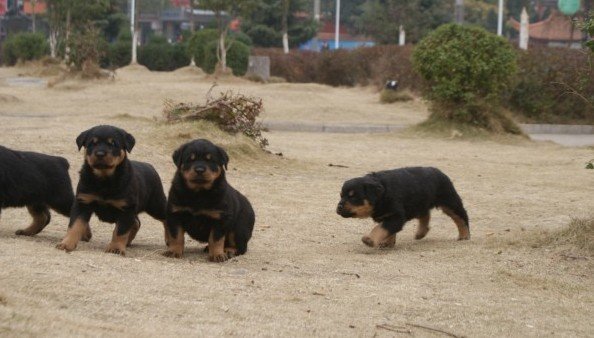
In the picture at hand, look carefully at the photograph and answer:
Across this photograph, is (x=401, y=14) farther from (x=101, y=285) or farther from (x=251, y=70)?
(x=101, y=285)

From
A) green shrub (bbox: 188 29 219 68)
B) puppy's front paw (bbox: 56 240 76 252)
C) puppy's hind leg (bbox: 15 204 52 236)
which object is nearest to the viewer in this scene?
puppy's front paw (bbox: 56 240 76 252)

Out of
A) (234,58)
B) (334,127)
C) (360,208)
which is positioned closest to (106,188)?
(360,208)

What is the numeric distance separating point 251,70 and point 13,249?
35876 mm

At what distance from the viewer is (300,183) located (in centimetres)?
1446

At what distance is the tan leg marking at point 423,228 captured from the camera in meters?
10.6

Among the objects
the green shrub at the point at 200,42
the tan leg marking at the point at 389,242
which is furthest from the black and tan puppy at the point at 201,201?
the green shrub at the point at 200,42

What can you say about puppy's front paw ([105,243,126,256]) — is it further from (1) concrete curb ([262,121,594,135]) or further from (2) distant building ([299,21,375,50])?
(2) distant building ([299,21,375,50])

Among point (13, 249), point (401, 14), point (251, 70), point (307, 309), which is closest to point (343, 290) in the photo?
point (307, 309)

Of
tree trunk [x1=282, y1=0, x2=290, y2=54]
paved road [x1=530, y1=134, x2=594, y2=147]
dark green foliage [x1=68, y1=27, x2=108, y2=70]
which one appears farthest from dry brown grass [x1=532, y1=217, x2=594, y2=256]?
tree trunk [x1=282, y1=0, x2=290, y2=54]

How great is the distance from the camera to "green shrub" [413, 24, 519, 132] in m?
22.3

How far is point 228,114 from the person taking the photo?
16344mm

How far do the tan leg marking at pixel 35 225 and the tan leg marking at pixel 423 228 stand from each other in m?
3.42

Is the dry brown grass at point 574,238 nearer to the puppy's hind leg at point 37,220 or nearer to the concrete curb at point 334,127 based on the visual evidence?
the puppy's hind leg at point 37,220

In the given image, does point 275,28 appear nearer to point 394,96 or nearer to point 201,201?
point 394,96
